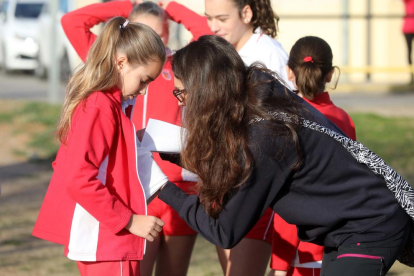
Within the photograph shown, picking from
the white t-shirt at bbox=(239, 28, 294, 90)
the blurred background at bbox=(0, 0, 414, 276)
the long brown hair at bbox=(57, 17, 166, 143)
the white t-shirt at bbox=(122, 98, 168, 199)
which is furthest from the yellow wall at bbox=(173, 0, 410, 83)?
the white t-shirt at bbox=(122, 98, 168, 199)

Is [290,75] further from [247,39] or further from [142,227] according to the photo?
[142,227]

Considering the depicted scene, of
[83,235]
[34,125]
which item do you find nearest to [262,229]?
[83,235]

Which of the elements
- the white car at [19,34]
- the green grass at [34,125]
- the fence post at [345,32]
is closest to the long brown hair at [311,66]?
the green grass at [34,125]

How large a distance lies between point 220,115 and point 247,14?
1.57 meters

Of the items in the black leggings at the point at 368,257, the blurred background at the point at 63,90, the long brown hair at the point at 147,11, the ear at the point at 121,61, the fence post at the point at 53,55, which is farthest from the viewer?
the fence post at the point at 53,55

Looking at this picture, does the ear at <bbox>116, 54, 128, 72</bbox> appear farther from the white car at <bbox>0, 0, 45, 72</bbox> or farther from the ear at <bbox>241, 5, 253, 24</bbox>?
the white car at <bbox>0, 0, 45, 72</bbox>

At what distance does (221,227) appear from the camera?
262 cm

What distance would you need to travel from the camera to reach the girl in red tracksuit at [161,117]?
3.63 metres

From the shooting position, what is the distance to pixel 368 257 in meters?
2.66

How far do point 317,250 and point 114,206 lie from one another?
120 centimetres

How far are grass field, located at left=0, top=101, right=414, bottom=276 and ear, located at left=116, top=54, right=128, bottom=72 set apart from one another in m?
1.11

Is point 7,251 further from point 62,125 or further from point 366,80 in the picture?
point 366,80

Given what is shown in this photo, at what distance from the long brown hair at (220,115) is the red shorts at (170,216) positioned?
3.36ft

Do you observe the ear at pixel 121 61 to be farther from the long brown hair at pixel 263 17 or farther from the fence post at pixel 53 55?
the fence post at pixel 53 55
